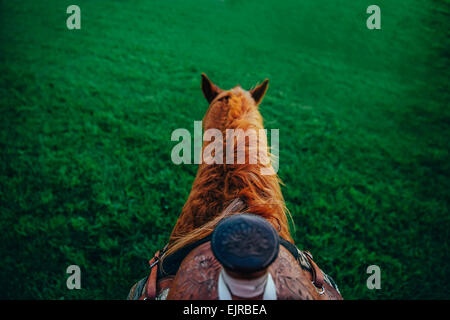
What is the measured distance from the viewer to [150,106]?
432cm

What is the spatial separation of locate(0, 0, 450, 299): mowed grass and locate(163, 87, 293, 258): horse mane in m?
1.25

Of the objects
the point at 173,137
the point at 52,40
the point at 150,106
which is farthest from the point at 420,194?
the point at 52,40

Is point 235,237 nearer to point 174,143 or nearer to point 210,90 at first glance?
point 210,90

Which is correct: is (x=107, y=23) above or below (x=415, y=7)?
below

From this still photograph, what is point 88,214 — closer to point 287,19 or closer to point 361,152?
point 361,152

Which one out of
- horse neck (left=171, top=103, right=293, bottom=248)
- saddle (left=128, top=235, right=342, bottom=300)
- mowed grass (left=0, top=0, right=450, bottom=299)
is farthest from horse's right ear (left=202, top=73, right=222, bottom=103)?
mowed grass (left=0, top=0, right=450, bottom=299)

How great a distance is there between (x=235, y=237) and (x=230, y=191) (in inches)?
27.0

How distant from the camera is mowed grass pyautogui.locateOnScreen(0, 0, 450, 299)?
2441 mm

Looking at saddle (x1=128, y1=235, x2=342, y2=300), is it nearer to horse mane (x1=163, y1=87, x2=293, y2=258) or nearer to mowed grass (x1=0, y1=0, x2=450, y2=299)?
horse mane (x1=163, y1=87, x2=293, y2=258)

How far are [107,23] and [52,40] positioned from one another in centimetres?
162

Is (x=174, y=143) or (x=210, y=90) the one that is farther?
(x=174, y=143)

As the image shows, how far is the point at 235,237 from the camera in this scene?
0.74 m

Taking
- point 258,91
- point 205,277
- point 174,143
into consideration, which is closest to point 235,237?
point 205,277

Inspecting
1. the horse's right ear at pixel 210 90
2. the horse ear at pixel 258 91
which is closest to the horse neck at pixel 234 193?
the horse ear at pixel 258 91
